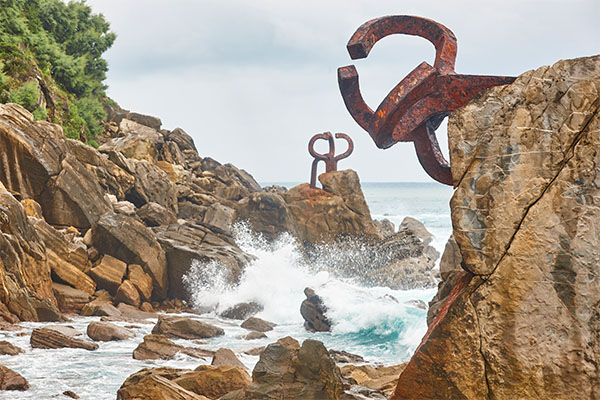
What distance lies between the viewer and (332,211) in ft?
52.8

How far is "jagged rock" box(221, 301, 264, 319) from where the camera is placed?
31.7ft

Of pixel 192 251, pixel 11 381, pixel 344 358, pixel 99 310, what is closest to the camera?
pixel 11 381

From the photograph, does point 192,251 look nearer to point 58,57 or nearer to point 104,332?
point 104,332

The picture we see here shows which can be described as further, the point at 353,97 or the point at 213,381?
the point at 213,381

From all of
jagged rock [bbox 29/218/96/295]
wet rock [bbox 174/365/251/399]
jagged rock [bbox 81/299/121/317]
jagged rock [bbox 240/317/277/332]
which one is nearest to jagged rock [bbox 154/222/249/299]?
jagged rock [bbox 29/218/96/295]

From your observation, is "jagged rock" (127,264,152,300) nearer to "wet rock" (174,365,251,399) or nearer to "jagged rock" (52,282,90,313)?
"jagged rock" (52,282,90,313)

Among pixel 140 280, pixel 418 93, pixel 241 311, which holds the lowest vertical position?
pixel 241 311

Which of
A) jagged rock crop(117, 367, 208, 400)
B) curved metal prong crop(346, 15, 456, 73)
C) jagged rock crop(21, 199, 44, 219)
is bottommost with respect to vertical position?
jagged rock crop(117, 367, 208, 400)

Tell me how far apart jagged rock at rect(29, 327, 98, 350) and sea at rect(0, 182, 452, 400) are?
0.09 metres

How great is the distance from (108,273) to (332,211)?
8.27 m

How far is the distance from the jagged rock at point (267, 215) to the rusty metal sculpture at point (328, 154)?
155 centimetres

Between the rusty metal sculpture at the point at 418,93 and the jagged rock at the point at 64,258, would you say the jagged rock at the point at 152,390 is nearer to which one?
the rusty metal sculpture at the point at 418,93

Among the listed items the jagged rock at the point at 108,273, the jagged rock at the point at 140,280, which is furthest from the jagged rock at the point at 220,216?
the jagged rock at the point at 108,273

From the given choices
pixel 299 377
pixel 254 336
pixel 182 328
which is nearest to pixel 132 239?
pixel 182 328
